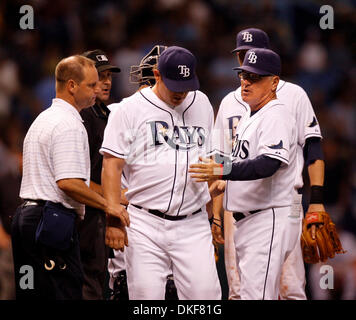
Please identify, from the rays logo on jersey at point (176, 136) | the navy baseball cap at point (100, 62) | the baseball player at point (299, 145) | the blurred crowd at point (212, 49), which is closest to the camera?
the rays logo on jersey at point (176, 136)

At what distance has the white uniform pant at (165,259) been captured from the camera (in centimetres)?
384

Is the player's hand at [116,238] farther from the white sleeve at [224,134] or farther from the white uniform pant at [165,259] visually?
the white sleeve at [224,134]

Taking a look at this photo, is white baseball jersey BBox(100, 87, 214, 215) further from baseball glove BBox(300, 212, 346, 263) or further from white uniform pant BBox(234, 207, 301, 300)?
baseball glove BBox(300, 212, 346, 263)

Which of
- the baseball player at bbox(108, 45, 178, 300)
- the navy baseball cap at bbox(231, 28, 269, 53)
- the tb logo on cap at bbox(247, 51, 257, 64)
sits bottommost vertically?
the baseball player at bbox(108, 45, 178, 300)

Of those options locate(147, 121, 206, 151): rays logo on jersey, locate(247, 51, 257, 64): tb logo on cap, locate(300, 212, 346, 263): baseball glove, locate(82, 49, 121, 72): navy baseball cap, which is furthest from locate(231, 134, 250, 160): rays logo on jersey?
locate(82, 49, 121, 72): navy baseball cap

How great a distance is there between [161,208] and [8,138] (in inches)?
104

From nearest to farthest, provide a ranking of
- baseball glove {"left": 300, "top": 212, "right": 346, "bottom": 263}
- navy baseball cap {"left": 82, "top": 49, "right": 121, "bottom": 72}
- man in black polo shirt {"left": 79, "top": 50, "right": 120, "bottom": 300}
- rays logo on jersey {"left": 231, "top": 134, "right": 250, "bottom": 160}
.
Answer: rays logo on jersey {"left": 231, "top": 134, "right": 250, "bottom": 160} < baseball glove {"left": 300, "top": 212, "right": 346, "bottom": 263} < man in black polo shirt {"left": 79, "top": 50, "right": 120, "bottom": 300} < navy baseball cap {"left": 82, "top": 49, "right": 121, "bottom": 72}

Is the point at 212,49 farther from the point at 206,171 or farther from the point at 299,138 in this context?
the point at 206,171

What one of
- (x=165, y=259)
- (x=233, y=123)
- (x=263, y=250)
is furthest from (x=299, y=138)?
(x=165, y=259)

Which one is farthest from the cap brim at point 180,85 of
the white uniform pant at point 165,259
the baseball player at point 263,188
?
the white uniform pant at point 165,259

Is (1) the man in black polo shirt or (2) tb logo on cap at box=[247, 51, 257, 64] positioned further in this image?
(1) the man in black polo shirt

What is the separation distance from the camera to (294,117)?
15.0 feet

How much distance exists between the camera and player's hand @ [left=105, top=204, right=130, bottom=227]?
12.5 ft

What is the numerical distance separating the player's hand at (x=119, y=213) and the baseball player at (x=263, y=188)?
474mm
